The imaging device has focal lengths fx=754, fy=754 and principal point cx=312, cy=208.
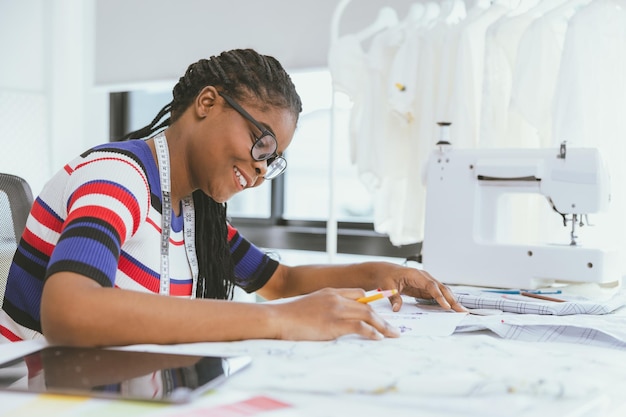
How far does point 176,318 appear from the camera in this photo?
0.96m

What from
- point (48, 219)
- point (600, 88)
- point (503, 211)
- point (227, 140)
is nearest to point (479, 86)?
point (600, 88)

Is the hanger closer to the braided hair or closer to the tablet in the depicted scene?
the braided hair

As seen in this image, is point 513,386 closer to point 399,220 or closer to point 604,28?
point 604,28

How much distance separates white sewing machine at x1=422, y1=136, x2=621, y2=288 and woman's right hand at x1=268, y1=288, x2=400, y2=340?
78cm

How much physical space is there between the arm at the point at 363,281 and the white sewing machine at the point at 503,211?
31 centimetres

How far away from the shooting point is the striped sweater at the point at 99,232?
100cm

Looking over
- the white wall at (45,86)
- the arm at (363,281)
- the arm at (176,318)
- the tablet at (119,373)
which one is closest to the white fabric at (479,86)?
the arm at (363,281)

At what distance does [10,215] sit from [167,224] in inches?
21.9

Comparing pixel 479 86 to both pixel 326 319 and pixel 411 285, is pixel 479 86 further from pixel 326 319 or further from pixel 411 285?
pixel 326 319

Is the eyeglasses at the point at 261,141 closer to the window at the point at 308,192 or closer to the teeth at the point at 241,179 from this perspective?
the teeth at the point at 241,179

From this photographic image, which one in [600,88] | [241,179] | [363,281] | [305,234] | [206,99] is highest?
[600,88]

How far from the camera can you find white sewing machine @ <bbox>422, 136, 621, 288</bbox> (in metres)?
1.66

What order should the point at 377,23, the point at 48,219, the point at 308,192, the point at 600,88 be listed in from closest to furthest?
the point at 48,219
the point at 600,88
the point at 377,23
the point at 308,192

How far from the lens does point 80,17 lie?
3.99m
